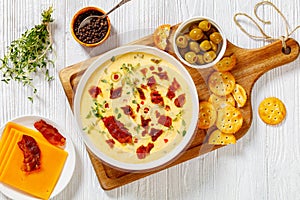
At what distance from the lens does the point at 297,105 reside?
2271 millimetres

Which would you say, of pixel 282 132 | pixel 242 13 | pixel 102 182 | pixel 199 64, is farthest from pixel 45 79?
pixel 282 132

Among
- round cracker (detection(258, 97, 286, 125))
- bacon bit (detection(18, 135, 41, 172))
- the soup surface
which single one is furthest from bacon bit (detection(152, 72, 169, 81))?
bacon bit (detection(18, 135, 41, 172))

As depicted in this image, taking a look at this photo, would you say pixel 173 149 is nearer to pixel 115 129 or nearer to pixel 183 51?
pixel 115 129

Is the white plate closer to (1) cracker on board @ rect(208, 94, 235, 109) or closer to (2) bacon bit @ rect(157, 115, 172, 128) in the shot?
(2) bacon bit @ rect(157, 115, 172, 128)

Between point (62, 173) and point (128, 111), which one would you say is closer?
point (128, 111)

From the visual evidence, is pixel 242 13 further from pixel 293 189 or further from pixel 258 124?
pixel 293 189

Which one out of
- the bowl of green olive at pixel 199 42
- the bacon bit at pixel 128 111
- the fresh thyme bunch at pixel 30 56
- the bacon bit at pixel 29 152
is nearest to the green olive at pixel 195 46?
the bowl of green olive at pixel 199 42

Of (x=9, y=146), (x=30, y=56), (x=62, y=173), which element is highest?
(x=30, y=56)

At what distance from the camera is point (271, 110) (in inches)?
87.8

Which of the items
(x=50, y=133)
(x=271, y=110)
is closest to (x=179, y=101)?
(x=271, y=110)

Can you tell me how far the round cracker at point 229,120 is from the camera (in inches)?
84.8

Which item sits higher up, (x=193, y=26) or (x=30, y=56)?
(x=193, y=26)

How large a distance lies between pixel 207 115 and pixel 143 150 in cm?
27

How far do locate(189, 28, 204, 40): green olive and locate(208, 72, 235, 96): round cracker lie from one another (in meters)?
0.15
